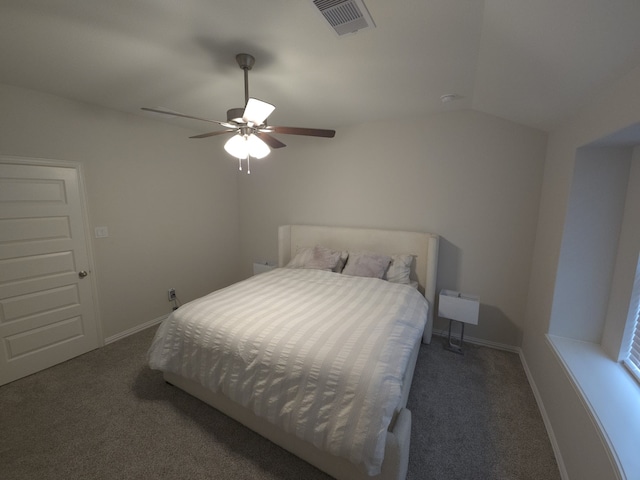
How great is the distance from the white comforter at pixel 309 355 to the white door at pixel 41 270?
1.31 meters

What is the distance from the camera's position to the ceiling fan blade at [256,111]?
61.2 inches

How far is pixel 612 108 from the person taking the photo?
144 cm

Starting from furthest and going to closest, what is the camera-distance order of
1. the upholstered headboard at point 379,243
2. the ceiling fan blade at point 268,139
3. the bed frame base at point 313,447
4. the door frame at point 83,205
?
the upholstered headboard at point 379,243 < the door frame at point 83,205 < the ceiling fan blade at point 268,139 < the bed frame base at point 313,447

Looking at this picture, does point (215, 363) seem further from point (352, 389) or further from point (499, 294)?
point (499, 294)

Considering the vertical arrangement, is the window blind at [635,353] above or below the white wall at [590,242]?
below

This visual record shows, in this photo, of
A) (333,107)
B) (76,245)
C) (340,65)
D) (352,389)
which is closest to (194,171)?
Answer: (76,245)

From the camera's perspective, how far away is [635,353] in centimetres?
161

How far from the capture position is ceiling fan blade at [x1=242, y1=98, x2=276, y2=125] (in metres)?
1.55

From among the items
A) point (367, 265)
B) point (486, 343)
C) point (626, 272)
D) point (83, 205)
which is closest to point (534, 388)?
point (486, 343)

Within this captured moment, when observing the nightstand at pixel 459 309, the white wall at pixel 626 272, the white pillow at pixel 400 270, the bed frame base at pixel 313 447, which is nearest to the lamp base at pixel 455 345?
the nightstand at pixel 459 309

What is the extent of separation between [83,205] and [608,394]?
418 cm

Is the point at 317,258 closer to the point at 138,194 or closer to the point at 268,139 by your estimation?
the point at 268,139

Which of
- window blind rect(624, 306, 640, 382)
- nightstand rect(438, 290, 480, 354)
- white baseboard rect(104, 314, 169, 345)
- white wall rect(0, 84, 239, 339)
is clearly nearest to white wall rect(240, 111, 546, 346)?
nightstand rect(438, 290, 480, 354)

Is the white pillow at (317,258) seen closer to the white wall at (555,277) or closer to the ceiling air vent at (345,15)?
the white wall at (555,277)
